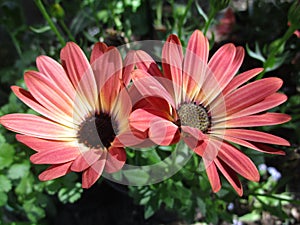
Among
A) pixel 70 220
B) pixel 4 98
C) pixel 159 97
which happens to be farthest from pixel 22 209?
pixel 159 97

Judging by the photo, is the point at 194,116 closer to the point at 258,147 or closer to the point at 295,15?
the point at 258,147

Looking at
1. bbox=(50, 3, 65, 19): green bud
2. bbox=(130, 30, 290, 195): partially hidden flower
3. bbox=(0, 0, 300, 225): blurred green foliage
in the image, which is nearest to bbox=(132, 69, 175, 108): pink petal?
bbox=(130, 30, 290, 195): partially hidden flower

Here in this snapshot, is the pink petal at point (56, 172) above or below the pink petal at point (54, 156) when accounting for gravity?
below

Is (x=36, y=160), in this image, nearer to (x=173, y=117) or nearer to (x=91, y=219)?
(x=173, y=117)

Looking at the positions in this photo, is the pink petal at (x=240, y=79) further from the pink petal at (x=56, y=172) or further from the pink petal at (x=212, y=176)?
the pink petal at (x=56, y=172)

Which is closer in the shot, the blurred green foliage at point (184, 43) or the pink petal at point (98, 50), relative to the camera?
the pink petal at point (98, 50)

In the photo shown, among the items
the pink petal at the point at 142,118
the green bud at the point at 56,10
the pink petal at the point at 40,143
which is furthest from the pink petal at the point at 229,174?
the green bud at the point at 56,10
